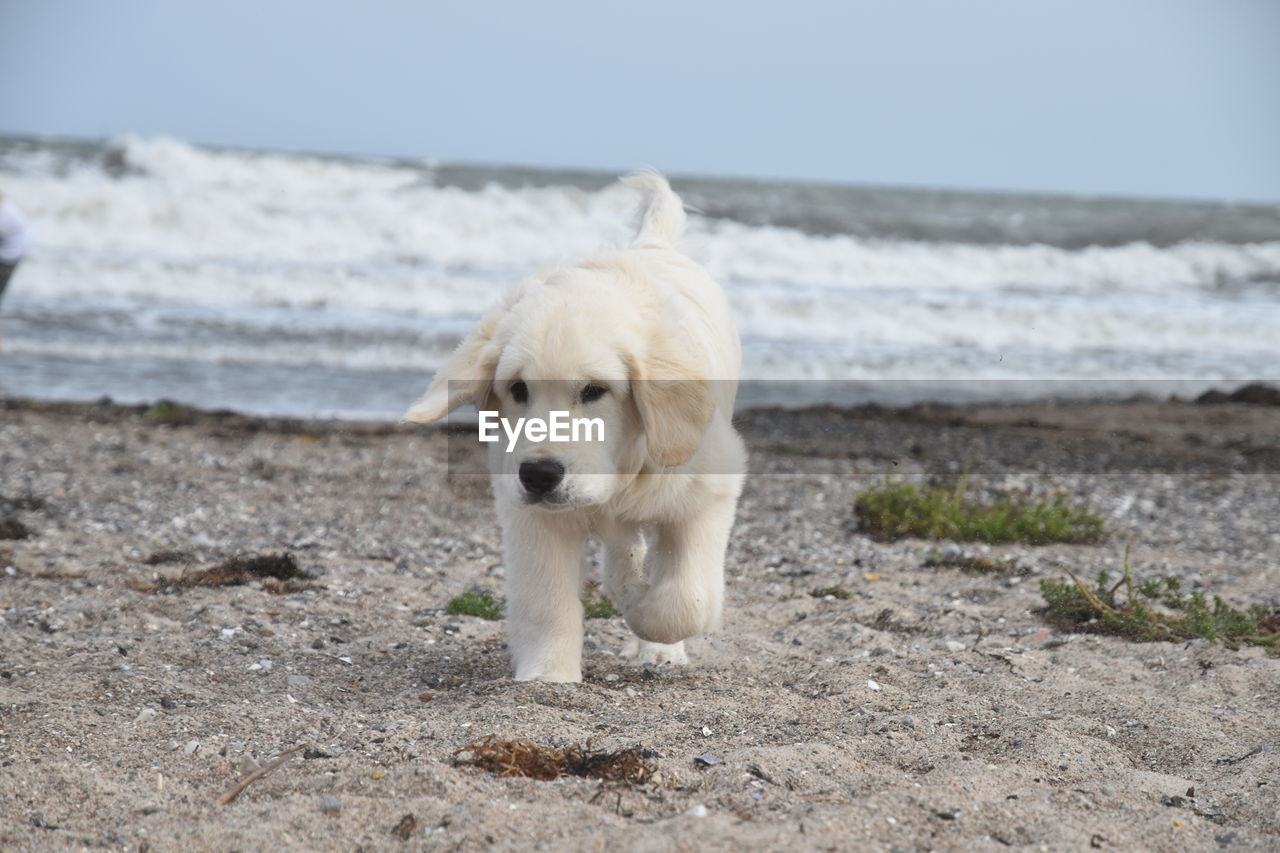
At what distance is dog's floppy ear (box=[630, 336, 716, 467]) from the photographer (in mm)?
3844

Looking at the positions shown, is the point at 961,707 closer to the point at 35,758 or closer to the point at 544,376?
the point at 544,376

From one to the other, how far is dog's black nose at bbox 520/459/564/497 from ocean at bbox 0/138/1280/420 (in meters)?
1.69

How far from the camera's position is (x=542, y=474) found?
12.0ft

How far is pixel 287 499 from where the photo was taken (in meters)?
7.67

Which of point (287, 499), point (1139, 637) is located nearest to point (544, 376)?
point (1139, 637)

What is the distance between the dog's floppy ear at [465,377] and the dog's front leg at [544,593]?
1.43 feet

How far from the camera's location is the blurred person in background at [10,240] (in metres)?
9.66

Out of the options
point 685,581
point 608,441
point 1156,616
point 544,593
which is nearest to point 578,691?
point 544,593

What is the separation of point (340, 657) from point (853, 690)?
1.93 meters

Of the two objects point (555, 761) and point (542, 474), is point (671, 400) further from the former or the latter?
point (555, 761)

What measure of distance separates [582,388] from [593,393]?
6 cm
